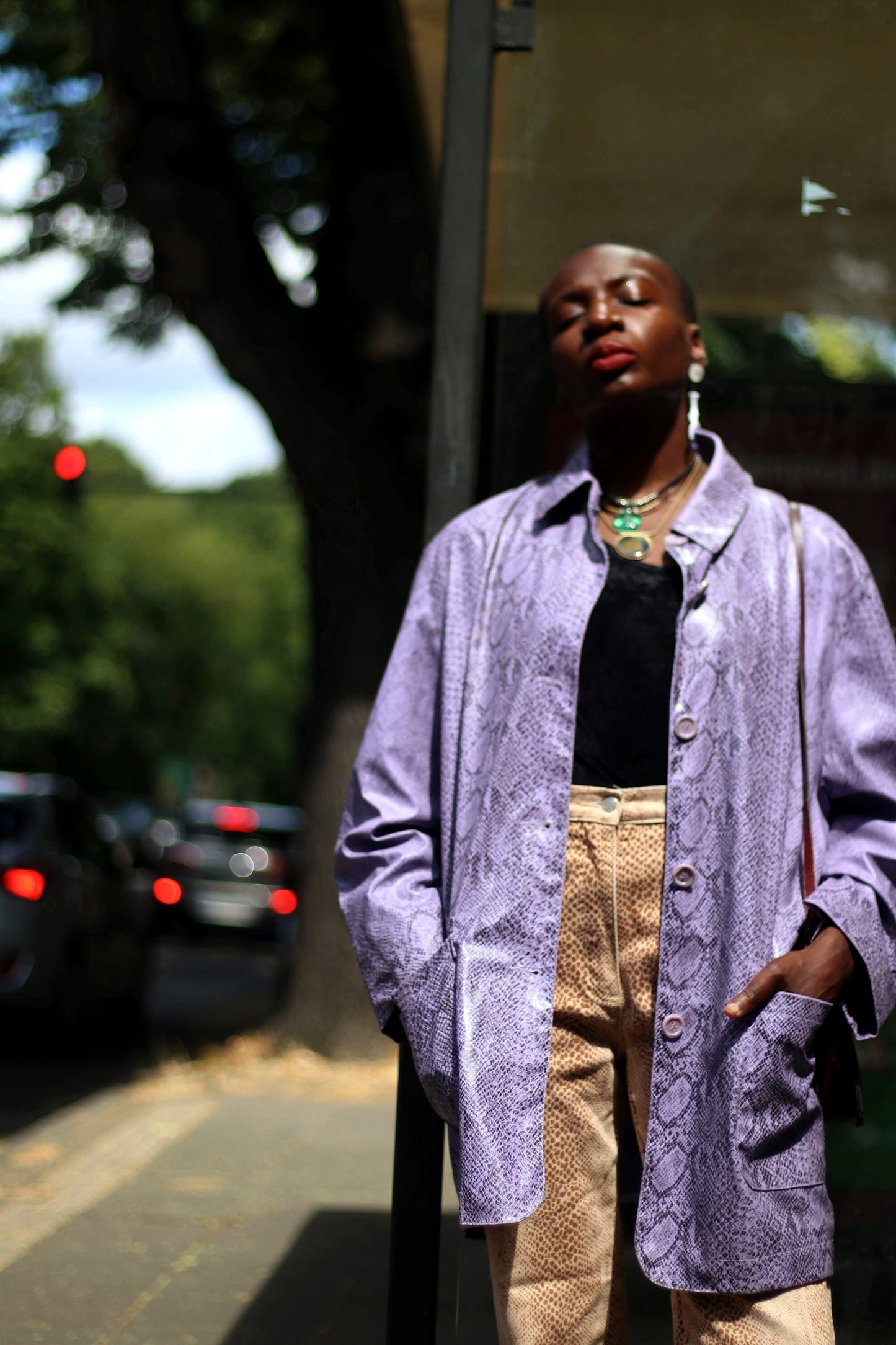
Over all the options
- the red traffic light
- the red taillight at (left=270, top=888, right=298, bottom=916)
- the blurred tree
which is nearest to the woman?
the blurred tree

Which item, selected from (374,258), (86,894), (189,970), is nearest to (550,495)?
(374,258)

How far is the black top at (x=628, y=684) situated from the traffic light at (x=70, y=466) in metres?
12.5

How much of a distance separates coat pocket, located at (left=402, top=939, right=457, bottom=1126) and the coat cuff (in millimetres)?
531

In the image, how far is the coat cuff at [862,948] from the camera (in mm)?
2256

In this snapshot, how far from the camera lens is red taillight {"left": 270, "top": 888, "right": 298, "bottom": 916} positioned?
1766 cm

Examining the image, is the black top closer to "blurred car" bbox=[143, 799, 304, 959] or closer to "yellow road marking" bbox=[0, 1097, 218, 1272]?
"yellow road marking" bbox=[0, 1097, 218, 1272]

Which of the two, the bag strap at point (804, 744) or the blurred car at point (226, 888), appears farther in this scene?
the blurred car at point (226, 888)

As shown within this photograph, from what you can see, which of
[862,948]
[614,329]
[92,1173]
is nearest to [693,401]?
[614,329]

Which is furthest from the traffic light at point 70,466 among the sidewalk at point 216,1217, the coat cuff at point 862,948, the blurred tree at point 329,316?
the coat cuff at point 862,948

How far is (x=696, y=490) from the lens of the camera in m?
2.59

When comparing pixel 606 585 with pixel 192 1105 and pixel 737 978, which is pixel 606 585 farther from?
pixel 192 1105

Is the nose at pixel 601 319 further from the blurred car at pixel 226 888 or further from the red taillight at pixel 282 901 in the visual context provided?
the red taillight at pixel 282 901

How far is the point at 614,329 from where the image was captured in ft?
8.54

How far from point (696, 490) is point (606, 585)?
0.76 feet
